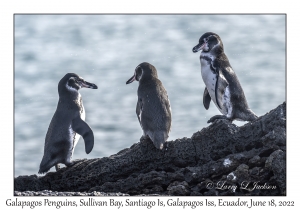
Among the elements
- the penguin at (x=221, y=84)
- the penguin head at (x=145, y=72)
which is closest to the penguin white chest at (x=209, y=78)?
the penguin at (x=221, y=84)

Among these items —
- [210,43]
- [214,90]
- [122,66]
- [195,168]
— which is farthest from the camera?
[122,66]

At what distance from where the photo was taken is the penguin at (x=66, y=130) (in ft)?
27.5

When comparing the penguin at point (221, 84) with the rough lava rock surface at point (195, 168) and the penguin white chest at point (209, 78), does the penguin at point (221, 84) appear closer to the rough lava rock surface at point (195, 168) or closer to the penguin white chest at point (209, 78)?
the penguin white chest at point (209, 78)

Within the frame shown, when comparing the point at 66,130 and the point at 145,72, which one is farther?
the point at 145,72

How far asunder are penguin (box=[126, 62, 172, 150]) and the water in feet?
24.9

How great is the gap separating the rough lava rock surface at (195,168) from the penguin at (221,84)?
961mm

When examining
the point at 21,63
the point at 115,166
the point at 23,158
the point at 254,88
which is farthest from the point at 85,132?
the point at 21,63

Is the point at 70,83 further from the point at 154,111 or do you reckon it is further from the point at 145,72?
the point at 154,111

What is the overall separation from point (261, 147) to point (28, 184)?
254cm

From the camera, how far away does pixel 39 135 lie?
58.6 ft

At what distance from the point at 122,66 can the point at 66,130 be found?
50.9 ft

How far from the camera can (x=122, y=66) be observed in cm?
2394

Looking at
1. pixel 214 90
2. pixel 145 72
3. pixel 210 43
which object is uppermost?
pixel 210 43

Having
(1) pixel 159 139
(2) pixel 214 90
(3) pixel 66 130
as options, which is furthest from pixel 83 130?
(2) pixel 214 90
